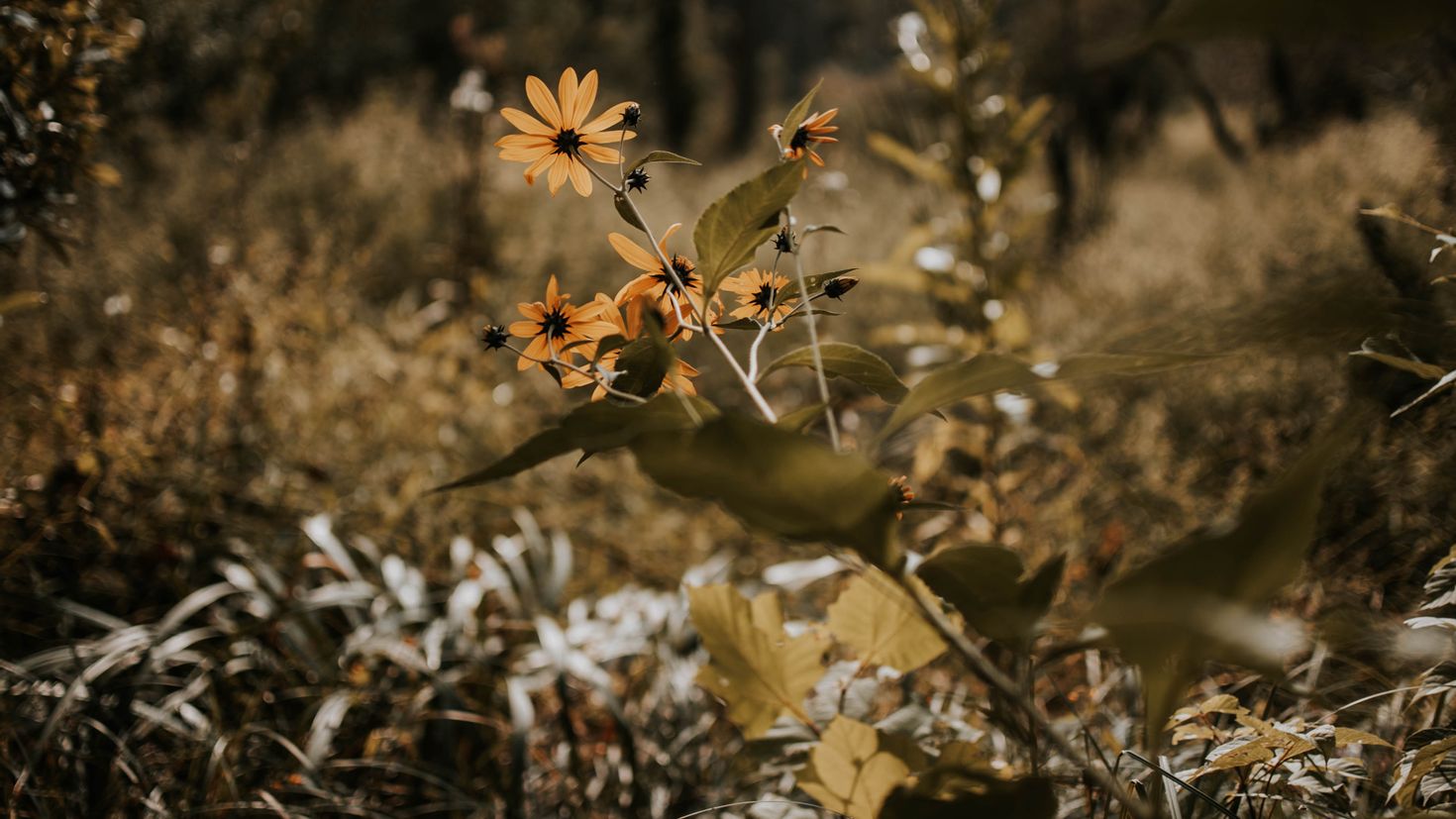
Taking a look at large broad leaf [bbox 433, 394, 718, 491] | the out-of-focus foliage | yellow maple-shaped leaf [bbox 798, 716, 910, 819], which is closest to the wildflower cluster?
large broad leaf [bbox 433, 394, 718, 491]

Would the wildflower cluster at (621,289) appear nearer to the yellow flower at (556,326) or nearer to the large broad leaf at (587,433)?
the yellow flower at (556,326)

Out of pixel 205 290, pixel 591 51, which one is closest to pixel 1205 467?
pixel 205 290

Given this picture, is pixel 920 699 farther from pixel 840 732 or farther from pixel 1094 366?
pixel 1094 366

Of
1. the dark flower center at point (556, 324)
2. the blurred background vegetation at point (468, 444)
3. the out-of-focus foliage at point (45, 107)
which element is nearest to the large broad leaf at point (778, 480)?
the blurred background vegetation at point (468, 444)

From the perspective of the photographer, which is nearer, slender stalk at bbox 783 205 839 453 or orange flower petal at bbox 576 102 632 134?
slender stalk at bbox 783 205 839 453

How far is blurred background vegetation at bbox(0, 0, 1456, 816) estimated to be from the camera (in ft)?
3.25

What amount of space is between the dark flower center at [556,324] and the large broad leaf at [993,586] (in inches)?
12.1

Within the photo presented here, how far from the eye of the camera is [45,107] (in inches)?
36.7

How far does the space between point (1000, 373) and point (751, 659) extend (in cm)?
Answer: 27

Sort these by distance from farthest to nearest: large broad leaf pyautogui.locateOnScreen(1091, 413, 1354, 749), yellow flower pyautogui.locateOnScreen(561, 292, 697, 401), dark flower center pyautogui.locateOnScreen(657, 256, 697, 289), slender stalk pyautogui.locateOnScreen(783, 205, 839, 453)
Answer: dark flower center pyautogui.locateOnScreen(657, 256, 697, 289) < yellow flower pyautogui.locateOnScreen(561, 292, 697, 401) < slender stalk pyautogui.locateOnScreen(783, 205, 839, 453) < large broad leaf pyautogui.locateOnScreen(1091, 413, 1354, 749)

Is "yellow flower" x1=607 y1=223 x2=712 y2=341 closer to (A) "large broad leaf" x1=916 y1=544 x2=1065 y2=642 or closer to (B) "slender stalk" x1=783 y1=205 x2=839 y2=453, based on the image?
(B) "slender stalk" x1=783 y1=205 x2=839 y2=453

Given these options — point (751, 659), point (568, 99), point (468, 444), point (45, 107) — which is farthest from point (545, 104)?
point (468, 444)

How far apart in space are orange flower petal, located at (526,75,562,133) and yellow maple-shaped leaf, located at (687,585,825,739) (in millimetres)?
349

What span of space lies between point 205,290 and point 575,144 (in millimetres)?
1672
